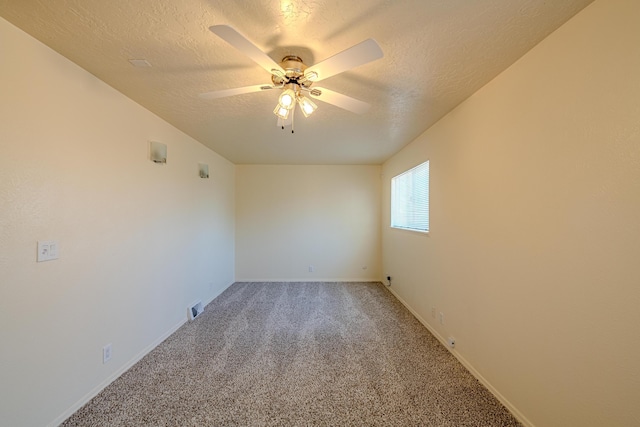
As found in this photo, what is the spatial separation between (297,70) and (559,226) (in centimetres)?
172

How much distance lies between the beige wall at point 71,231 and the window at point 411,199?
2.99 meters

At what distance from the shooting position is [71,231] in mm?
1707

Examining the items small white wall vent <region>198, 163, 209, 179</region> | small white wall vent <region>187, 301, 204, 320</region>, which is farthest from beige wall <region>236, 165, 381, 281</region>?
small white wall vent <region>187, 301, 204, 320</region>

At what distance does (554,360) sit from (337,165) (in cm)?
416

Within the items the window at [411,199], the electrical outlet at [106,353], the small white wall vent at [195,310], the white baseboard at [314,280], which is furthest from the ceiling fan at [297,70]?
the white baseboard at [314,280]

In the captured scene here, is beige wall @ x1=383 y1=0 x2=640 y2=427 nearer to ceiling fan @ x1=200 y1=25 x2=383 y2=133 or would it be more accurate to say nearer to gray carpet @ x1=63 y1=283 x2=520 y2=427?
gray carpet @ x1=63 y1=283 x2=520 y2=427

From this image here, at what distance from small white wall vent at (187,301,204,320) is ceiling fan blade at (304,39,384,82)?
308 cm

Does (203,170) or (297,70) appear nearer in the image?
(297,70)

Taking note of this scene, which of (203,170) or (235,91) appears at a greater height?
(235,91)

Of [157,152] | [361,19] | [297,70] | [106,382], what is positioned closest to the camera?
[361,19]

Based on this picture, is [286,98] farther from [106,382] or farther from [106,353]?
[106,382]

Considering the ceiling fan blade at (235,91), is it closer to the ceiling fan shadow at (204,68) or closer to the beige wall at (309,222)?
the ceiling fan shadow at (204,68)

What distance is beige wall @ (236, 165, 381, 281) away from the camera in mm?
5082

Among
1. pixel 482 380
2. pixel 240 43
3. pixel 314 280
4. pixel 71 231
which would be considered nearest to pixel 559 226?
pixel 482 380
